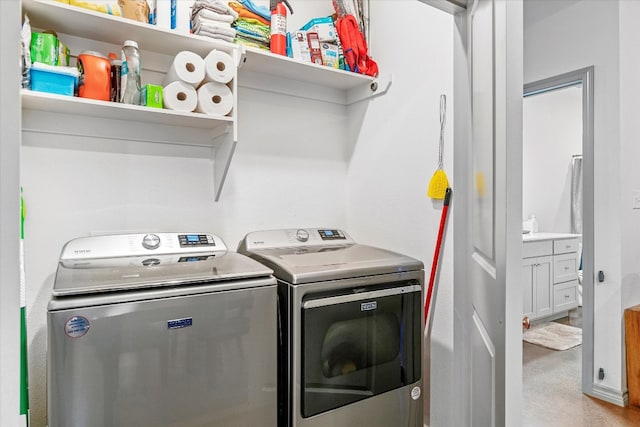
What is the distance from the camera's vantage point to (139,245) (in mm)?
1632

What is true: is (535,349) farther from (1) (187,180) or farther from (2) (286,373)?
(1) (187,180)

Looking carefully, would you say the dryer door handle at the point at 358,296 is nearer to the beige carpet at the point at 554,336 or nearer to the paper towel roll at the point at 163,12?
the paper towel roll at the point at 163,12

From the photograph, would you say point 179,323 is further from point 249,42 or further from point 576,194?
point 576,194

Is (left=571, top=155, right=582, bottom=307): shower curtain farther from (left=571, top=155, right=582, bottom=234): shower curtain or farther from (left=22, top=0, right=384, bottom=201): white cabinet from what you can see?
(left=22, top=0, right=384, bottom=201): white cabinet

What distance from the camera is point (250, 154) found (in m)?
2.14

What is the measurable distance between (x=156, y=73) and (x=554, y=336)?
407 centimetres

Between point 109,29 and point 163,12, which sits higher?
Answer: point 163,12

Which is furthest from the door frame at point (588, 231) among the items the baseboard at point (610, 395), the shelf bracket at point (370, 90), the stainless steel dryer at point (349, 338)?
the stainless steel dryer at point (349, 338)

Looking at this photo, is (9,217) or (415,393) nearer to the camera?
(9,217)

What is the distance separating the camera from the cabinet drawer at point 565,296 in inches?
161

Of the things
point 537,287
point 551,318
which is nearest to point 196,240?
point 537,287

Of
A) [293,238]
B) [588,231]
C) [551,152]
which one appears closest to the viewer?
[293,238]

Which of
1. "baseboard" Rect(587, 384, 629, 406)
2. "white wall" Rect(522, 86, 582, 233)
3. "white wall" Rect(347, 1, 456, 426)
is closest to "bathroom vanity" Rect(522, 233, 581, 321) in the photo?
"white wall" Rect(522, 86, 582, 233)

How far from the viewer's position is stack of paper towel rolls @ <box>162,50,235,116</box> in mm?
1614
